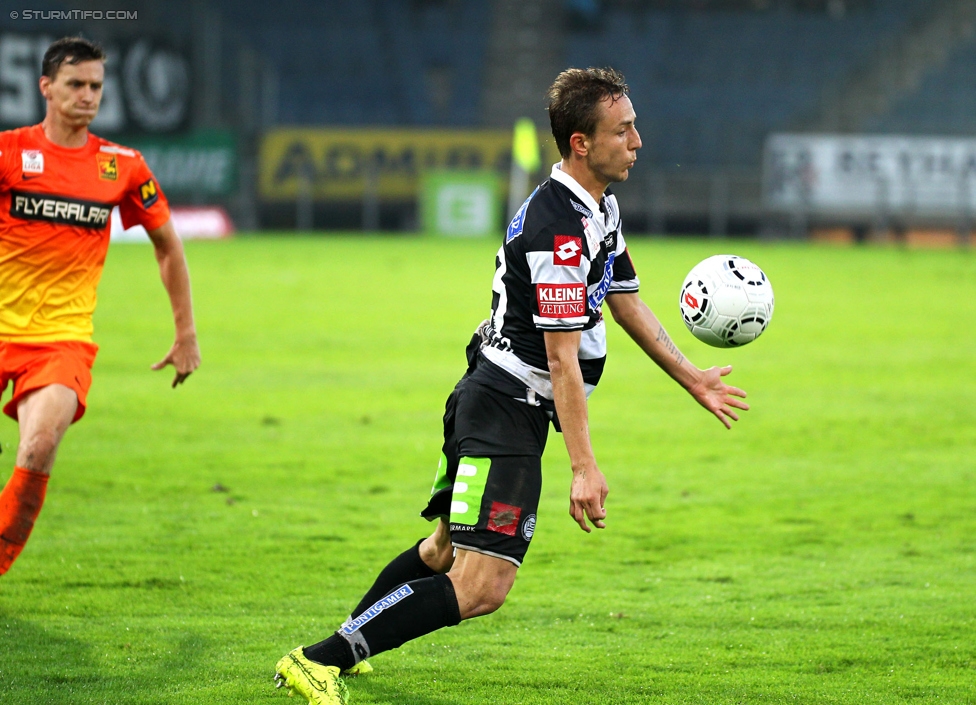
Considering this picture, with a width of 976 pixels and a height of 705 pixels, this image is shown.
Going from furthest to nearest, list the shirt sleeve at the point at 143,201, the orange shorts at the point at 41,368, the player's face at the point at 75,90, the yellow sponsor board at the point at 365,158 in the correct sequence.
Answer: the yellow sponsor board at the point at 365,158, the shirt sleeve at the point at 143,201, the player's face at the point at 75,90, the orange shorts at the point at 41,368

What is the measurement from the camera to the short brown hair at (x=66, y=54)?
222 inches

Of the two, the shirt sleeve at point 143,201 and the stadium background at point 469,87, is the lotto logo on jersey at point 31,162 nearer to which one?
the shirt sleeve at point 143,201

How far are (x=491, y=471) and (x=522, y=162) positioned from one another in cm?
3033

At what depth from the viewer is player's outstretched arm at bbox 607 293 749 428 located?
4.81 m

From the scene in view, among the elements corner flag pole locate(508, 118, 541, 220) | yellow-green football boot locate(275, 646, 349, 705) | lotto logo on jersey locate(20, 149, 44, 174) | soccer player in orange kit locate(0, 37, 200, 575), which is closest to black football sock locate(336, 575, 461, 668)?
yellow-green football boot locate(275, 646, 349, 705)

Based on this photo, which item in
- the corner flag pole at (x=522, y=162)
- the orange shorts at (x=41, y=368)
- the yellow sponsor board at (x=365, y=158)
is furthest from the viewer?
the yellow sponsor board at (x=365, y=158)

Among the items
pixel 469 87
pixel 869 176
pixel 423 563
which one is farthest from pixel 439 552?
pixel 469 87

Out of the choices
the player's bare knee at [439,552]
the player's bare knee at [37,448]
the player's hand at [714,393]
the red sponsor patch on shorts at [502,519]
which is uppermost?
the player's hand at [714,393]

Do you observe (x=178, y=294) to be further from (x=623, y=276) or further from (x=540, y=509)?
(x=540, y=509)

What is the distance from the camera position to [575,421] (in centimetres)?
422

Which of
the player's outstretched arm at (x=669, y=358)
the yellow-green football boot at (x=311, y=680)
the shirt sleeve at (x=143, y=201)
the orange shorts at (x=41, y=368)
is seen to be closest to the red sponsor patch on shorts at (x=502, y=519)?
the yellow-green football boot at (x=311, y=680)

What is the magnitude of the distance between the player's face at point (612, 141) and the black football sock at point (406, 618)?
58.5 inches

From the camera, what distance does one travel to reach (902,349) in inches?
568

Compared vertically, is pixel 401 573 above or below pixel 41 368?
below
